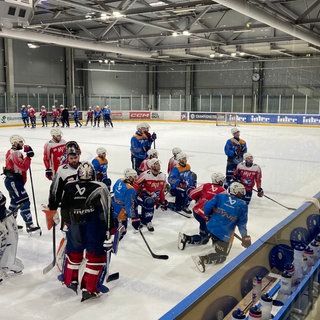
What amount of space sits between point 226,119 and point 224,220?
63.1 ft

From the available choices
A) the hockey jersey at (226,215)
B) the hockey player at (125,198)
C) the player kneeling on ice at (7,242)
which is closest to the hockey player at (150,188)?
the hockey player at (125,198)

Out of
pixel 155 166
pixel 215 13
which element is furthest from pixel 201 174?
pixel 215 13

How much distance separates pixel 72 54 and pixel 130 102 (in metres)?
4.99

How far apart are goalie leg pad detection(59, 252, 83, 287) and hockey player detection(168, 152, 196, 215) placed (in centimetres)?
242

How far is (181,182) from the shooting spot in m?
5.48

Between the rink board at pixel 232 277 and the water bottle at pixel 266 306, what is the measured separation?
6.2 inches

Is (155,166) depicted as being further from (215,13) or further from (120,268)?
(215,13)

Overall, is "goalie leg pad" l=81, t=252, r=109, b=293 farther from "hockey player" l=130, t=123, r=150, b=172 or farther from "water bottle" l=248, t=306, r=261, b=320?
"hockey player" l=130, t=123, r=150, b=172

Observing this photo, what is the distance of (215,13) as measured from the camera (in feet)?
47.1

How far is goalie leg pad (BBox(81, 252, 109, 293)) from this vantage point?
3080 mm

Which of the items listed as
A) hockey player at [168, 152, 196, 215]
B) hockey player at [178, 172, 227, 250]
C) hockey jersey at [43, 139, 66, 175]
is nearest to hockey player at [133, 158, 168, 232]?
hockey player at [178, 172, 227, 250]

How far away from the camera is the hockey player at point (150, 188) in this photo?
15.3 ft

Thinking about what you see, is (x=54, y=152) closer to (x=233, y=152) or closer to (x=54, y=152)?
(x=54, y=152)

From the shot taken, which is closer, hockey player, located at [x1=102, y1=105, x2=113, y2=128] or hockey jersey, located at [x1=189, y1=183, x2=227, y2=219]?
hockey jersey, located at [x1=189, y1=183, x2=227, y2=219]
